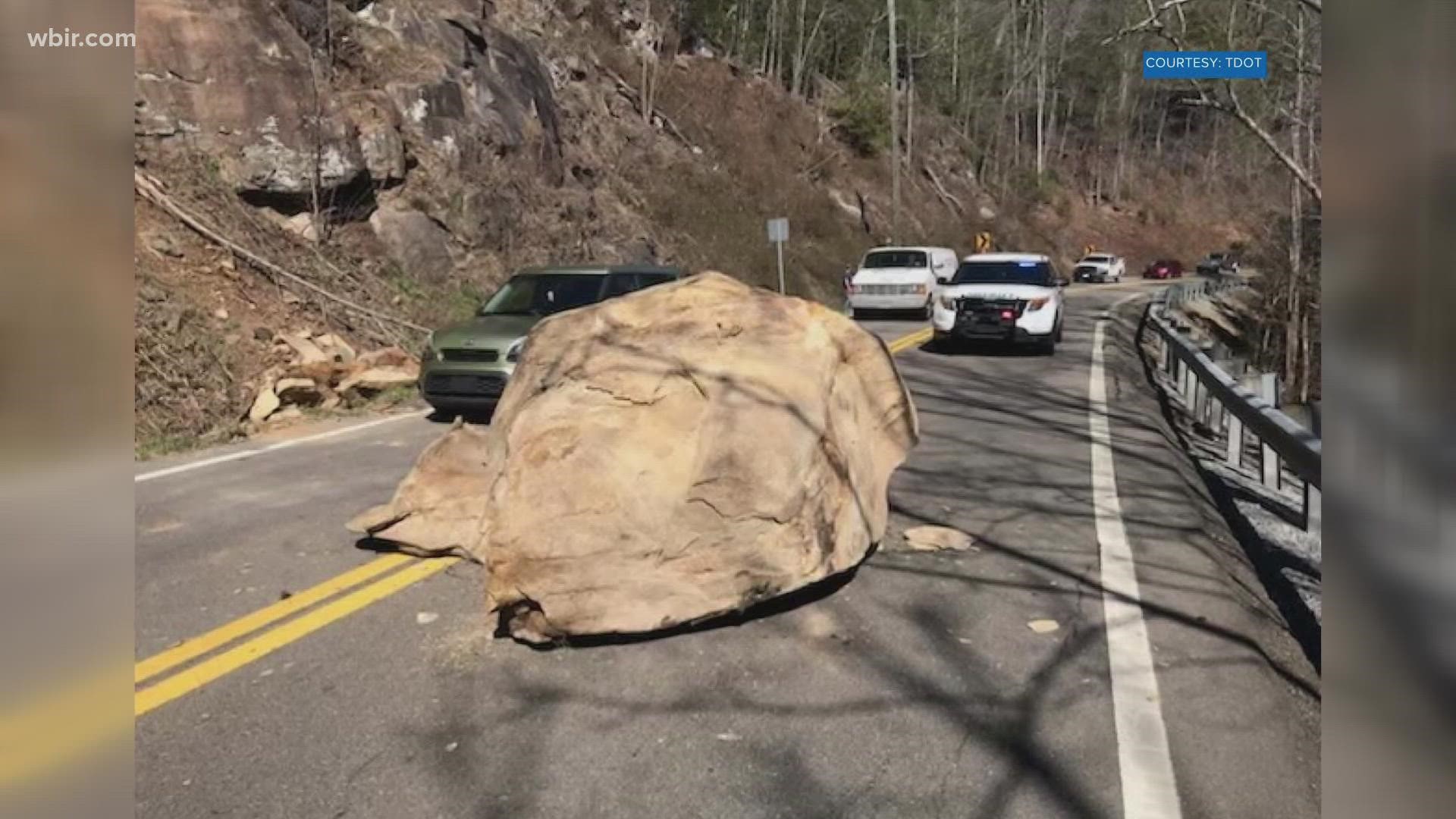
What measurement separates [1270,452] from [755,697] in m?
6.28

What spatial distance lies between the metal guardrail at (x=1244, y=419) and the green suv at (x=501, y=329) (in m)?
5.96

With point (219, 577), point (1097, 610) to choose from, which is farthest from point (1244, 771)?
point (219, 577)

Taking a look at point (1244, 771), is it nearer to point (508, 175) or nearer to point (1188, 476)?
point (1188, 476)

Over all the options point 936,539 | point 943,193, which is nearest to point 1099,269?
point 943,193

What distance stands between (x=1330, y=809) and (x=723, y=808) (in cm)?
199

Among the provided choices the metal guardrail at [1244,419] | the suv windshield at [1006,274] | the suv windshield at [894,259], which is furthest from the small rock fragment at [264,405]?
the suv windshield at [894,259]

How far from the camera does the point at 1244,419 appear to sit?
7.84 meters

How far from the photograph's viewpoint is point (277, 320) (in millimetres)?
14805

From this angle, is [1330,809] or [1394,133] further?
[1330,809]

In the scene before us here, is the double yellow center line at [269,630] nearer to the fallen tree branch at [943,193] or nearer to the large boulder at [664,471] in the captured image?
the large boulder at [664,471]

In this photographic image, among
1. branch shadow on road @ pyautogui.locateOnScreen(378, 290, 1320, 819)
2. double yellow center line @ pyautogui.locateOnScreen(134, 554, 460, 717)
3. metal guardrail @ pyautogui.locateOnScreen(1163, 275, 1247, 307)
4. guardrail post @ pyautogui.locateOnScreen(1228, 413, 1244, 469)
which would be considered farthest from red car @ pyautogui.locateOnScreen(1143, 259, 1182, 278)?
double yellow center line @ pyautogui.locateOnScreen(134, 554, 460, 717)

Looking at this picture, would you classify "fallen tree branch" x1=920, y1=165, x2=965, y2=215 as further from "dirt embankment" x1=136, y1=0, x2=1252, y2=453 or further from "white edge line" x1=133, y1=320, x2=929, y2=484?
"white edge line" x1=133, y1=320, x2=929, y2=484

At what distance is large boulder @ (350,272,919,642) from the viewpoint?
15.1 feet

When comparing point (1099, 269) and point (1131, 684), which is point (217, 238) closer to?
point (1131, 684)
